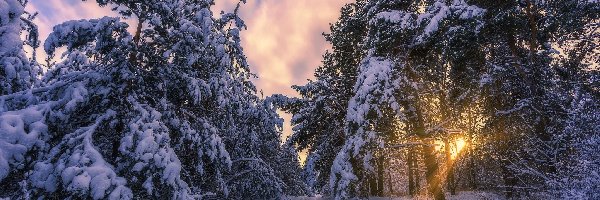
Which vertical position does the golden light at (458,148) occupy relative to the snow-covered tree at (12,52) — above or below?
below

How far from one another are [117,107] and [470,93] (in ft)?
37.1

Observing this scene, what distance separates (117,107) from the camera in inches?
265

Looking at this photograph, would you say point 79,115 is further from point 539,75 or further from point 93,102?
point 539,75

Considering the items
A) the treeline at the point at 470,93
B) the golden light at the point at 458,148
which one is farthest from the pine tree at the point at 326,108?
the golden light at the point at 458,148

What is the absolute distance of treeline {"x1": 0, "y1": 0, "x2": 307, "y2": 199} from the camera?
543 cm

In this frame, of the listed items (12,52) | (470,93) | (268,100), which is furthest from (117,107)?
(470,93)

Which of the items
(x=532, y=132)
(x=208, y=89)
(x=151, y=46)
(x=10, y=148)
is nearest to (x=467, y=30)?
(x=532, y=132)

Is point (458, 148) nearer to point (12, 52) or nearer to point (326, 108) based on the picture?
point (326, 108)

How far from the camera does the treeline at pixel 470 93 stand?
9.98 metres

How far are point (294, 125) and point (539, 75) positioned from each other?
9.31 meters

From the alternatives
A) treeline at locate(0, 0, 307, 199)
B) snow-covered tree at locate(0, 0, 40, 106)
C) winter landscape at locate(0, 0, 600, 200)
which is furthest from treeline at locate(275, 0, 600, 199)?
snow-covered tree at locate(0, 0, 40, 106)

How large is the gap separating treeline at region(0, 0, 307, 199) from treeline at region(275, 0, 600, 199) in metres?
4.26

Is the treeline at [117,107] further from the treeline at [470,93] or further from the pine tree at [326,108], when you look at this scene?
the pine tree at [326,108]

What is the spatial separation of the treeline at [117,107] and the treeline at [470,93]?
4255 millimetres
